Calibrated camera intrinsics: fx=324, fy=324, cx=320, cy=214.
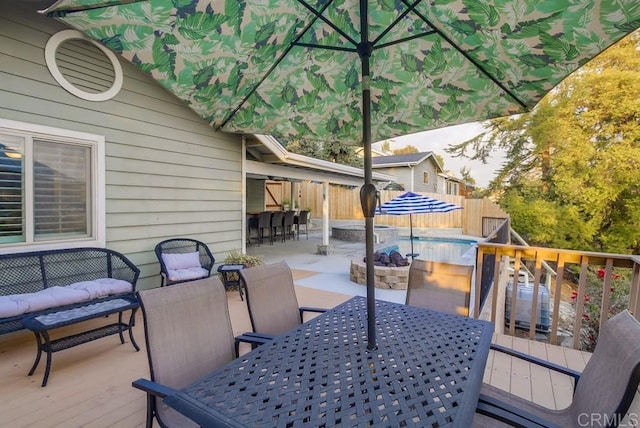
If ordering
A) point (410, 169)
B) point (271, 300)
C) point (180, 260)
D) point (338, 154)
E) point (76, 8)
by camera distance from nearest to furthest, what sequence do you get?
point (76, 8)
point (271, 300)
point (180, 260)
point (410, 169)
point (338, 154)

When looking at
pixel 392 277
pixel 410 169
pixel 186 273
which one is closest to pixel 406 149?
pixel 410 169

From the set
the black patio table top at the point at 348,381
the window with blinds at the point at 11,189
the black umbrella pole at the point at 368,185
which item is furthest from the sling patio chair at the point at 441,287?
the window with blinds at the point at 11,189

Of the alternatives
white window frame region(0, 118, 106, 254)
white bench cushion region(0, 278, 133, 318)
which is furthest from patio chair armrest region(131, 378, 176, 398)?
white window frame region(0, 118, 106, 254)

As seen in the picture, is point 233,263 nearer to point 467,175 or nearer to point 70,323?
point 70,323

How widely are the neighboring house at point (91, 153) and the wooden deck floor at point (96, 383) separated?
1.23 meters

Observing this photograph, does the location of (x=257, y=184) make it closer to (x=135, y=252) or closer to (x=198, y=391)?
(x=135, y=252)

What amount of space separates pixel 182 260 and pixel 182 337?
298 centimetres

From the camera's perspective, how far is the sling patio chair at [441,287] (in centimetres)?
243

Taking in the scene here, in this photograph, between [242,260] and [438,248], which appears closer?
[242,260]

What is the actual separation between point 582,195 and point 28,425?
14447mm

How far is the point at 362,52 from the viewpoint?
1.68 m

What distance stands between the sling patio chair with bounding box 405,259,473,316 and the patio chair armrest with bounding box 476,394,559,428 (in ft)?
4.12

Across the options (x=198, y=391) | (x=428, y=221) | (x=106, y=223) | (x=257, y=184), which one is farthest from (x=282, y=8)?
(x=428, y=221)

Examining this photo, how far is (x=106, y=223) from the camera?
3885 mm
